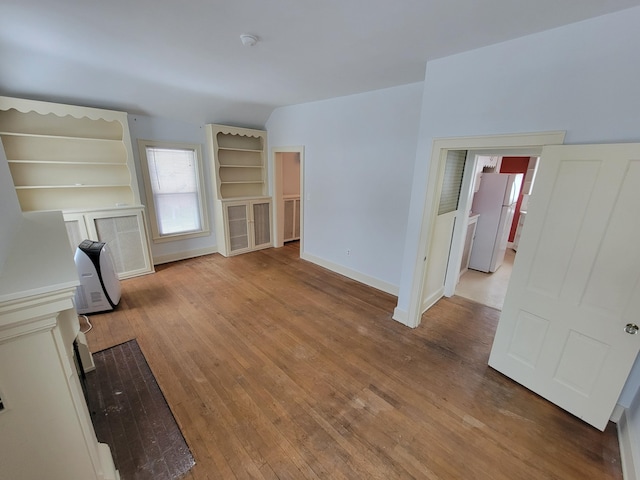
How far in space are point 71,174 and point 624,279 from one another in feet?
19.5

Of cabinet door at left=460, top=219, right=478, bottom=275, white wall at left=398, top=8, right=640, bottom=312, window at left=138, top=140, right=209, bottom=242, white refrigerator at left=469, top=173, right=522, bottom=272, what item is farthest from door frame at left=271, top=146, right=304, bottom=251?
white refrigerator at left=469, top=173, right=522, bottom=272

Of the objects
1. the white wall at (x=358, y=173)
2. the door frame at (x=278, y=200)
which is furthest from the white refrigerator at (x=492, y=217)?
the door frame at (x=278, y=200)

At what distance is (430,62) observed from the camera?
95.5 inches

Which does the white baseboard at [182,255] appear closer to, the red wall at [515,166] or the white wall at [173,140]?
the white wall at [173,140]

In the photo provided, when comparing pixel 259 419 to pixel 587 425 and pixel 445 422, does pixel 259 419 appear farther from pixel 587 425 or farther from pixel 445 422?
pixel 587 425

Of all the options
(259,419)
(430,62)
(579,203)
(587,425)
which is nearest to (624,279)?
(579,203)

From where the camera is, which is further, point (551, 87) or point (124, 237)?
point (124, 237)

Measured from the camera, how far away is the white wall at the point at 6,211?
111cm

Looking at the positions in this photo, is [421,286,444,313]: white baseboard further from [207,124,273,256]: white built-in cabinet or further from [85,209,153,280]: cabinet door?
[85,209,153,280]: cabinet door

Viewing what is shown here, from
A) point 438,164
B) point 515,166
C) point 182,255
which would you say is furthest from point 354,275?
point 515,166

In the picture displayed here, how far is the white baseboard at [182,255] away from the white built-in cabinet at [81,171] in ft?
1.32

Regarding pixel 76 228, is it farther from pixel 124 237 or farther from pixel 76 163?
pixel 76 163

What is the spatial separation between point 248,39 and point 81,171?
3.32 meters

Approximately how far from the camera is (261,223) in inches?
217
